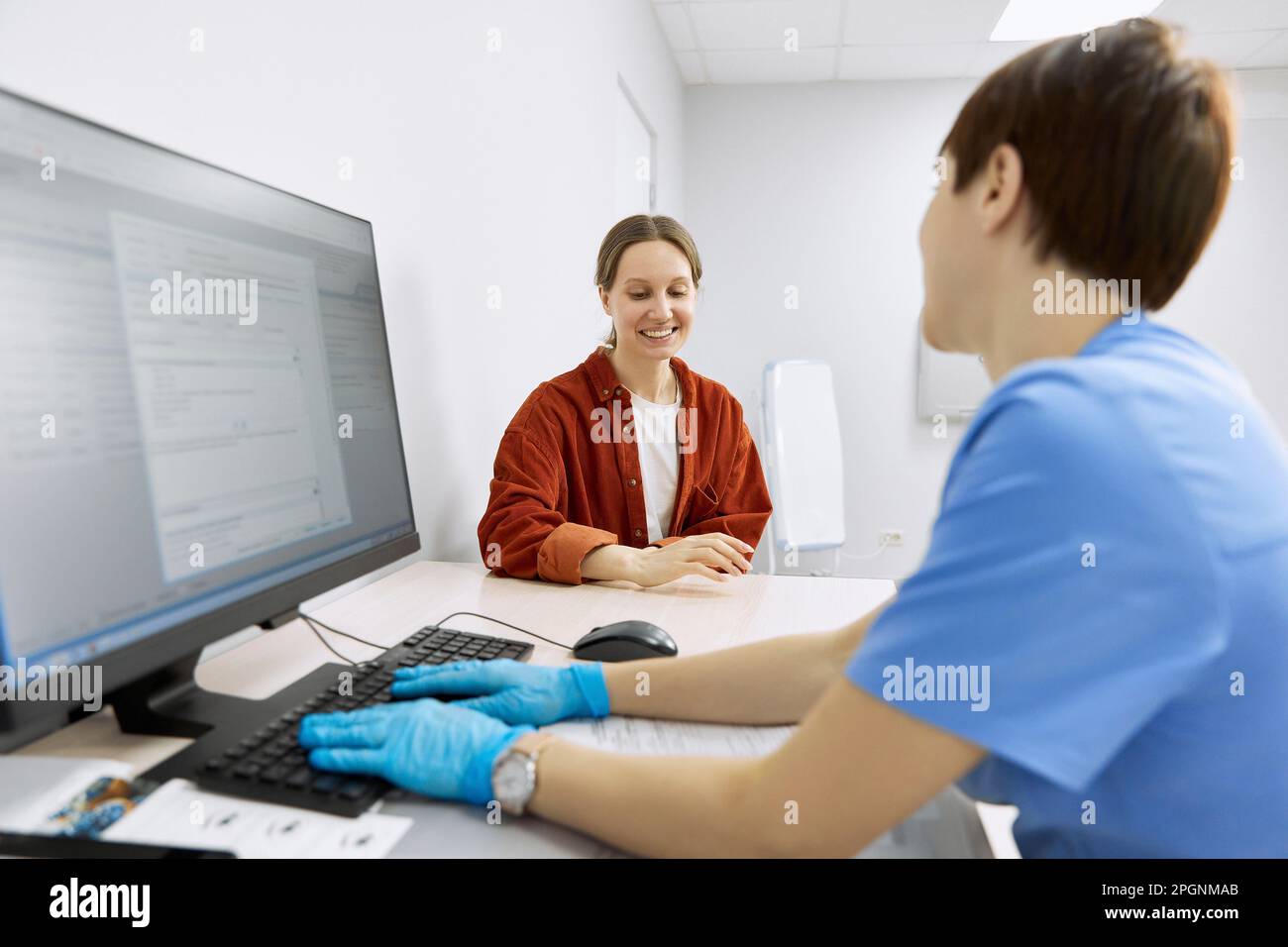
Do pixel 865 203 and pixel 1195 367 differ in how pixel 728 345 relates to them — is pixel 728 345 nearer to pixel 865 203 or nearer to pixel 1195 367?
pixel 865 203

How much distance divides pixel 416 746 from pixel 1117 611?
476 millimetres

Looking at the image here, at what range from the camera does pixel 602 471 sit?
1677 mm

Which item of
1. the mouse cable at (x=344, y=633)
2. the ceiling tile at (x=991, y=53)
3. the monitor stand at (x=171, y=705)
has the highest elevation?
the ceiling tile at (x=991, y=53)

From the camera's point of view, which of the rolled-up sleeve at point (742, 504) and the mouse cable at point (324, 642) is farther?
the rolled-up sleeve at point (742, 504)

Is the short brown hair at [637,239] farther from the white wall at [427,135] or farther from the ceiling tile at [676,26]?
the ceiling tile at [676,26]

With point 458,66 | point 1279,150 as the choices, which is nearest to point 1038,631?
point 458,66

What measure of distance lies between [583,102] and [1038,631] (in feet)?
7.35

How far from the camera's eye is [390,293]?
4.23ft

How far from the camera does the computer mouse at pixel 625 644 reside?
2.96ft

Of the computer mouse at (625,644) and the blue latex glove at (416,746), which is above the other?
the blue latex glove at (416,746)

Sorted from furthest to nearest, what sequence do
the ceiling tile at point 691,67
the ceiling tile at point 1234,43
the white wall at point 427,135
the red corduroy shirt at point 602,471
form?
the ceiling tile at point 691,67
the ceiling tile at point 1234,43
the red corduroy shirt at point 602,471
the white wall at point 427,135

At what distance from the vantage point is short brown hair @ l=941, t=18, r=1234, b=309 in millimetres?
562
